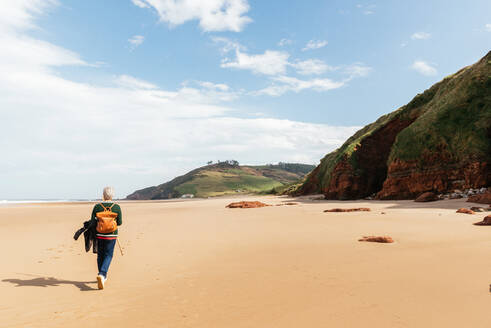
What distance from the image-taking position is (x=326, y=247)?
7.86 metres

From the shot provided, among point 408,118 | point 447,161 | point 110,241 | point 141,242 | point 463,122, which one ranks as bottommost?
point 141,242

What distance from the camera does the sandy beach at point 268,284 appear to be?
381 cm

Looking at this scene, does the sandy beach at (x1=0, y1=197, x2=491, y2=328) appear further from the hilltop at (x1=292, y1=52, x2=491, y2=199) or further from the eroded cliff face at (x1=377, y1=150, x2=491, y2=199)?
the hilltop at (x1=292, y1=52, x2=491, y2=199)

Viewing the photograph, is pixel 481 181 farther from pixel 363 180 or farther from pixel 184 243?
pixel 184 243

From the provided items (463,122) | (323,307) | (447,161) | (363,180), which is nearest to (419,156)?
(447,161)

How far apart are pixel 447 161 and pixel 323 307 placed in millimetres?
24606

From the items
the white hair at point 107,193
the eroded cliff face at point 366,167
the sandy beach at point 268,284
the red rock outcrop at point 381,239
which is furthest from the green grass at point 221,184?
the white hair at point 107,193

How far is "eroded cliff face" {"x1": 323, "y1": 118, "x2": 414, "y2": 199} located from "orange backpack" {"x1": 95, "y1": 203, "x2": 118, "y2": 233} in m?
30.9

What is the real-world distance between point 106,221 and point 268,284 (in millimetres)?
3863

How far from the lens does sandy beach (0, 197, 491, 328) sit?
3.81 m

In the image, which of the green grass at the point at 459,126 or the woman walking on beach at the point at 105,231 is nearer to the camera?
the woman walking on beach at the point at 105,231

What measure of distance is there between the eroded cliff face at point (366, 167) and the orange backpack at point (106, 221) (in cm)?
3091

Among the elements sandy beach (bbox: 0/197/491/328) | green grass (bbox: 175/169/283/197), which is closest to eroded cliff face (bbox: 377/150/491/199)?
sandy beach (bbox: 0/197/491/328)

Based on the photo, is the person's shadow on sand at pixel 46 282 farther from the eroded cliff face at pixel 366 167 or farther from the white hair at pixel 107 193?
the eroded cliff face at pixel 366 167
